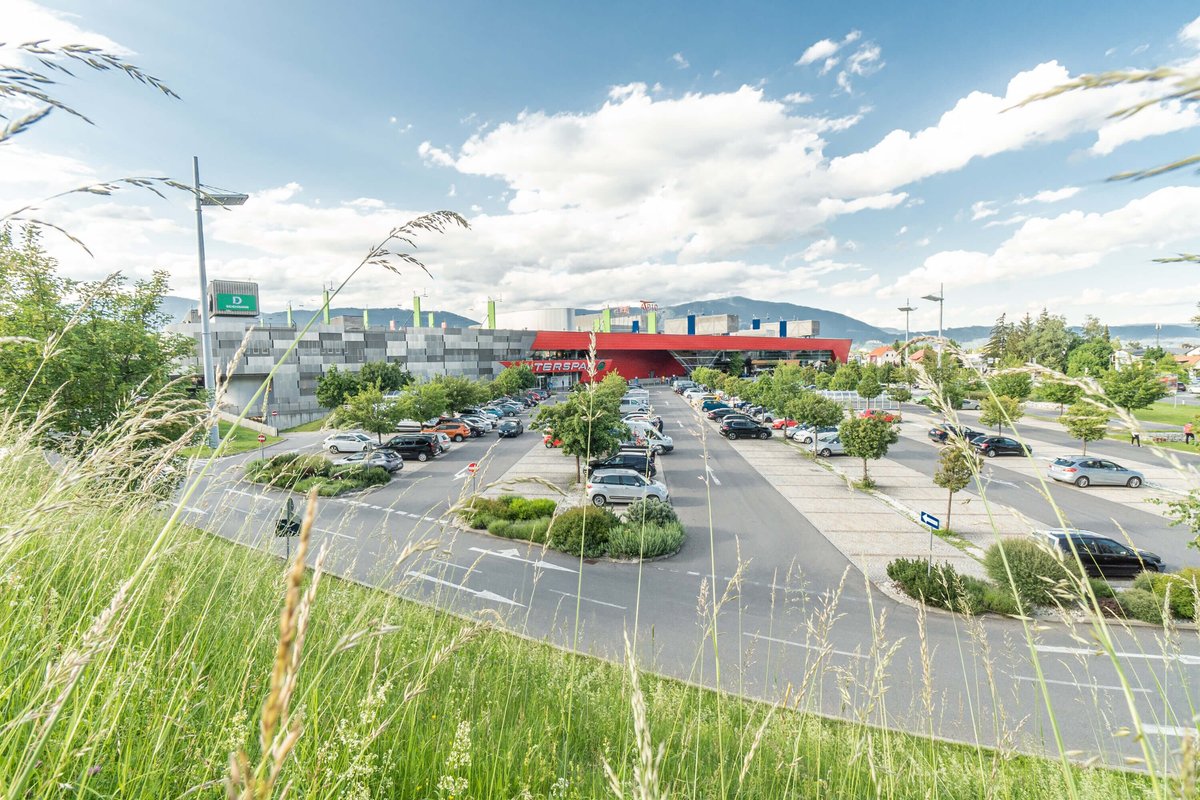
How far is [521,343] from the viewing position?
59.3 meters

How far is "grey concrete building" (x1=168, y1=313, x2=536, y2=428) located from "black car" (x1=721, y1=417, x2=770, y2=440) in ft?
78.1

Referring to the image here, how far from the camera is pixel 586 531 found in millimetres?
13445

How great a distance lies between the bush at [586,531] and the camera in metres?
12.2

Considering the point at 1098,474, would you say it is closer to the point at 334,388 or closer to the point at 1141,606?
the point at 1141,606

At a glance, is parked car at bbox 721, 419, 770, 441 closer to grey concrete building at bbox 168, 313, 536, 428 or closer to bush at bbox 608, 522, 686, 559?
bush at bbox 608, 522, 686, 559

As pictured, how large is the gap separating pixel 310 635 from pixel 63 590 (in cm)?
131

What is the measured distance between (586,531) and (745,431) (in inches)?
760

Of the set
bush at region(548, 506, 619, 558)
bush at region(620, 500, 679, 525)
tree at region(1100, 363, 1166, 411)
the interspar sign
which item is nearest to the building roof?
the interspar sign

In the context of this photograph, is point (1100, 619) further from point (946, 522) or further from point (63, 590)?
point (946, 522)

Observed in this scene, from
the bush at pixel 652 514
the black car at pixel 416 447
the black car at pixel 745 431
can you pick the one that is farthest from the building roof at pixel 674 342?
A: the bush at pixel 652 514

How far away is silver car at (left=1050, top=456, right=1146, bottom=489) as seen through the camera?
62.7 ft

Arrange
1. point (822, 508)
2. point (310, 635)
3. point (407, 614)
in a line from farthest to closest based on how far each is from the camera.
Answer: point (822, 508) < point (407, 614) < point (310, 635)

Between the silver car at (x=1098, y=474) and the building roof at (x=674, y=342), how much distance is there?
39.2 m

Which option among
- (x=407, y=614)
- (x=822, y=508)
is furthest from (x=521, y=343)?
(x=407, y=614)
